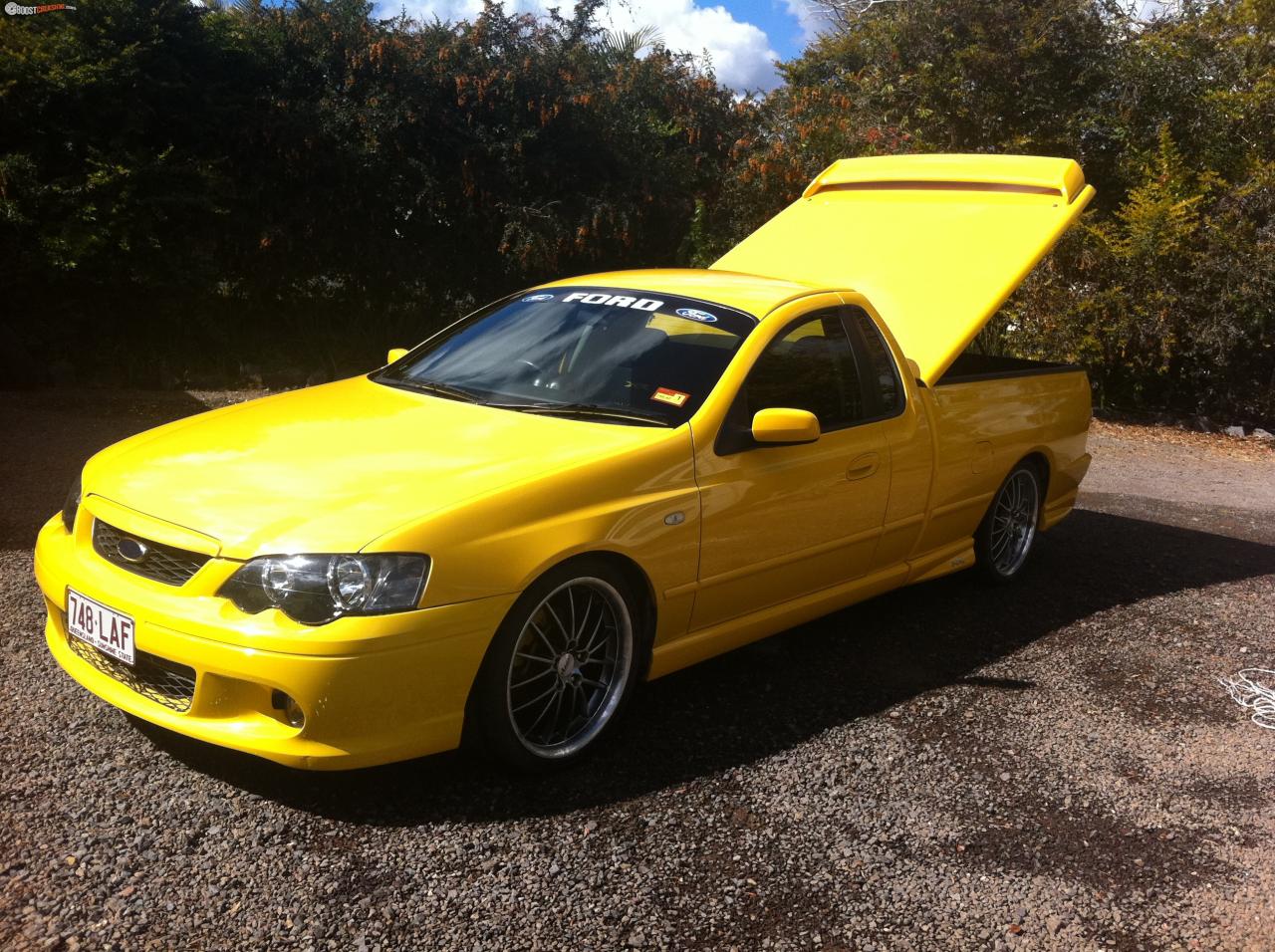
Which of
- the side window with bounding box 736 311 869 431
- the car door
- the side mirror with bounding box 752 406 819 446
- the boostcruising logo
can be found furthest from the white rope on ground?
the boostcruising logo

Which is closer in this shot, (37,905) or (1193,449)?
(37,905)

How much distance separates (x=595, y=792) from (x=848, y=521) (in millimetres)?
1722

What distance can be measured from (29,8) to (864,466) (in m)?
9.28

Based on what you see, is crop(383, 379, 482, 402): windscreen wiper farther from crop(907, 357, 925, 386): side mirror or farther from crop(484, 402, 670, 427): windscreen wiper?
crop(907, 357, 925, 386): side mirror

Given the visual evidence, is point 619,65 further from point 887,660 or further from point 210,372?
point 887,660

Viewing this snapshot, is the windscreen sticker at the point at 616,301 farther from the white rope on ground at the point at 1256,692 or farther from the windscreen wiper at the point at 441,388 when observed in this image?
the white rope on ground at the point at 1256,692

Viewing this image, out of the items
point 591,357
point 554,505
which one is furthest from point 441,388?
point 554,505

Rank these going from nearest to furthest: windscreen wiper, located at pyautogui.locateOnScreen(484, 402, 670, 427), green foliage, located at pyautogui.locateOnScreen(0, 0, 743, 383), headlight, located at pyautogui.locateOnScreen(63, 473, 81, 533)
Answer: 1. headlight, located at pyautogui.locateOnScreen(63, 473, 81, 533)
2. windscreen wiper, located at pyautogui.locateOnScreen(484, 402, 670, 427)
3. green foliage, located at pyautogui.locateOnScreen(0, 0, 743, 383)

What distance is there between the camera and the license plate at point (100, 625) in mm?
3471

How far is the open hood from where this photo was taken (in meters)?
5.62

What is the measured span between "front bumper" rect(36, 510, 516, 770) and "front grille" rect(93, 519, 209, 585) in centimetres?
4

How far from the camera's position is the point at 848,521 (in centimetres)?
485

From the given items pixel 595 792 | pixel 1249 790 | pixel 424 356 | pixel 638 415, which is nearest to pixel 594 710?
pixel 595 792

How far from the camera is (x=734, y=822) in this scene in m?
3.62
